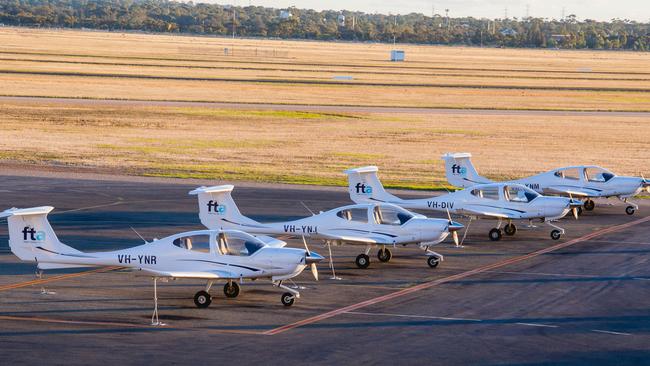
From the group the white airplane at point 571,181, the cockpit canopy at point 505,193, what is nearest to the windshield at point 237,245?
the cockpit canopy at point 505,193

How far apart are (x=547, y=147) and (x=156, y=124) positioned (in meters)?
31.6

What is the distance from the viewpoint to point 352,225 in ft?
125

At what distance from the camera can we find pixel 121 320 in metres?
29.6

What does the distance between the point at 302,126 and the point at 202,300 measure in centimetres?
6436

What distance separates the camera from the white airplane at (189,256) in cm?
3128

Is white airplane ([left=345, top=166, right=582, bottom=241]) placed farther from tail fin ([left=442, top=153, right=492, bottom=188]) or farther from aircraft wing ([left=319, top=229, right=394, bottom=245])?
tail fin ([left=442, top=153, right=492, bottom=188])

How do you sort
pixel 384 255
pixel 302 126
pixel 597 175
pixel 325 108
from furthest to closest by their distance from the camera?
pixel 325 108
pixel 302 126
pixel 597 175
pixel 384 255

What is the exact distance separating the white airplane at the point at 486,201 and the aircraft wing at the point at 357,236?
6735mm

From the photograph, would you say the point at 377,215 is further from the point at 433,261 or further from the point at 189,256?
the point at 189,256

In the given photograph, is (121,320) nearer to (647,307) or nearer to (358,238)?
(358,238)

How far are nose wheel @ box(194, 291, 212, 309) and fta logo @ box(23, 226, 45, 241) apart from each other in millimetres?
4579

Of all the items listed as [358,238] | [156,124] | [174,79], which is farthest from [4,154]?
[174,79]

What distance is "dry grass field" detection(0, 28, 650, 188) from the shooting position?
71375 millimetres

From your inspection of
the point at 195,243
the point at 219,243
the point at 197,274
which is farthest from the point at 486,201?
the point at 197,274
